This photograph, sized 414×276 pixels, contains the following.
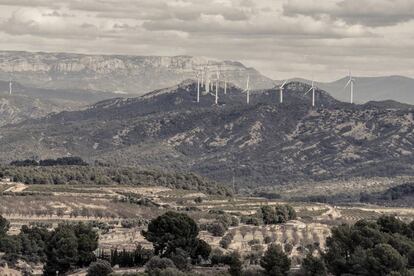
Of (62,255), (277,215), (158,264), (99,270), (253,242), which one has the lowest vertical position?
(253,242)

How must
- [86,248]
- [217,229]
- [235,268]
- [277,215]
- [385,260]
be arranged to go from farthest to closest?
[277,215], [217,229], [86,248], [235,268], [385,260]

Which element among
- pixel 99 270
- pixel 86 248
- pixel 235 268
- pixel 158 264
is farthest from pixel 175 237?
pixel 99 270

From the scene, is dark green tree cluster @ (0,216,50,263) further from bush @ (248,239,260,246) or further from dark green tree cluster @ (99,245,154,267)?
bush @ (248,239,260,246)

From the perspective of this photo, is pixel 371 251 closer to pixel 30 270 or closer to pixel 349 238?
pixel 349 238

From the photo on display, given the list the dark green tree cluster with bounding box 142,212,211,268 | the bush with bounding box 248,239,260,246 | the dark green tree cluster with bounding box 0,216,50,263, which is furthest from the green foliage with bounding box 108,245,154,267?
the bush with bounding box 248,239,260,246

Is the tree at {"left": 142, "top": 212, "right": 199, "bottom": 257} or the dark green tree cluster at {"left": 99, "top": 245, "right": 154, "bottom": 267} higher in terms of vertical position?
the tree at {"left": 142, "top": 212, "right": 199, "bottom": 257}

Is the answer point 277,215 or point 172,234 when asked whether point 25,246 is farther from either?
point 277,215
